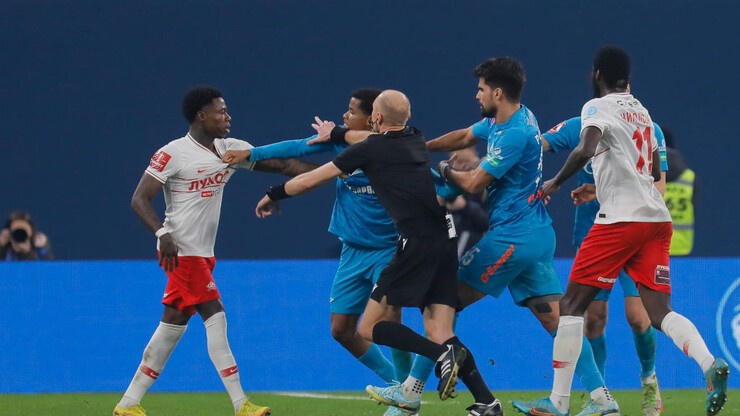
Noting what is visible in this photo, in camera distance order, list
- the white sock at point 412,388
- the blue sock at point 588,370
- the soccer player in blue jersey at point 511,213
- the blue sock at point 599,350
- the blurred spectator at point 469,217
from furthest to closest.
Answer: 1. the blurred spectator at point 469,217
2. the blue sock at point 599,350
3. the blue sock at point 588,370
4. the soccer player in blue jersey at point 511,213
5. the white sock at point 412,388

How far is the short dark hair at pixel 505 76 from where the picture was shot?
6324 millimetres

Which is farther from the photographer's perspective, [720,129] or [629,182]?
[720,129]

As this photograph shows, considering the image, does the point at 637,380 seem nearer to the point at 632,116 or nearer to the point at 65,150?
the point at 632,116

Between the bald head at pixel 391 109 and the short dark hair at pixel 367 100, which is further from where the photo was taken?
the short dark hair at pixel 367 100

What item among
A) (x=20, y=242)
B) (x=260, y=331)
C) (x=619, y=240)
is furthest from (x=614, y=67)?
(x=20, y=242)

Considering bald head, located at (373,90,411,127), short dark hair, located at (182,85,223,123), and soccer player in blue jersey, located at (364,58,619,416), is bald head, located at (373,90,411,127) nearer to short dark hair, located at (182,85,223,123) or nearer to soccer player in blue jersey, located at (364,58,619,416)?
soccer player in blue jersey, located at (364,58,619,416)

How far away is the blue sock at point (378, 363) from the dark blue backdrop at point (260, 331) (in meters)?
2.04

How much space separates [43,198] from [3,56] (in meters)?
1.82

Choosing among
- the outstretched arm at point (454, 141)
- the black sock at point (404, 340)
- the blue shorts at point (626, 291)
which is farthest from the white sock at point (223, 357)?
the blue shorts at point (626, 291)

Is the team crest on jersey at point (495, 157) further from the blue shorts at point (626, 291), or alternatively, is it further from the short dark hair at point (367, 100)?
the blue shorts at point (626, 291)

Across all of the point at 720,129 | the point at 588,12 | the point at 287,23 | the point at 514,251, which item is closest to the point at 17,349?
the point at 514,251

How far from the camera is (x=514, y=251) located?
20.6ft

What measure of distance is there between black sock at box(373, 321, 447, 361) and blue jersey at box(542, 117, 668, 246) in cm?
152

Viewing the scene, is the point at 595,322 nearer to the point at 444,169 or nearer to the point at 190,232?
the point at 444,169
